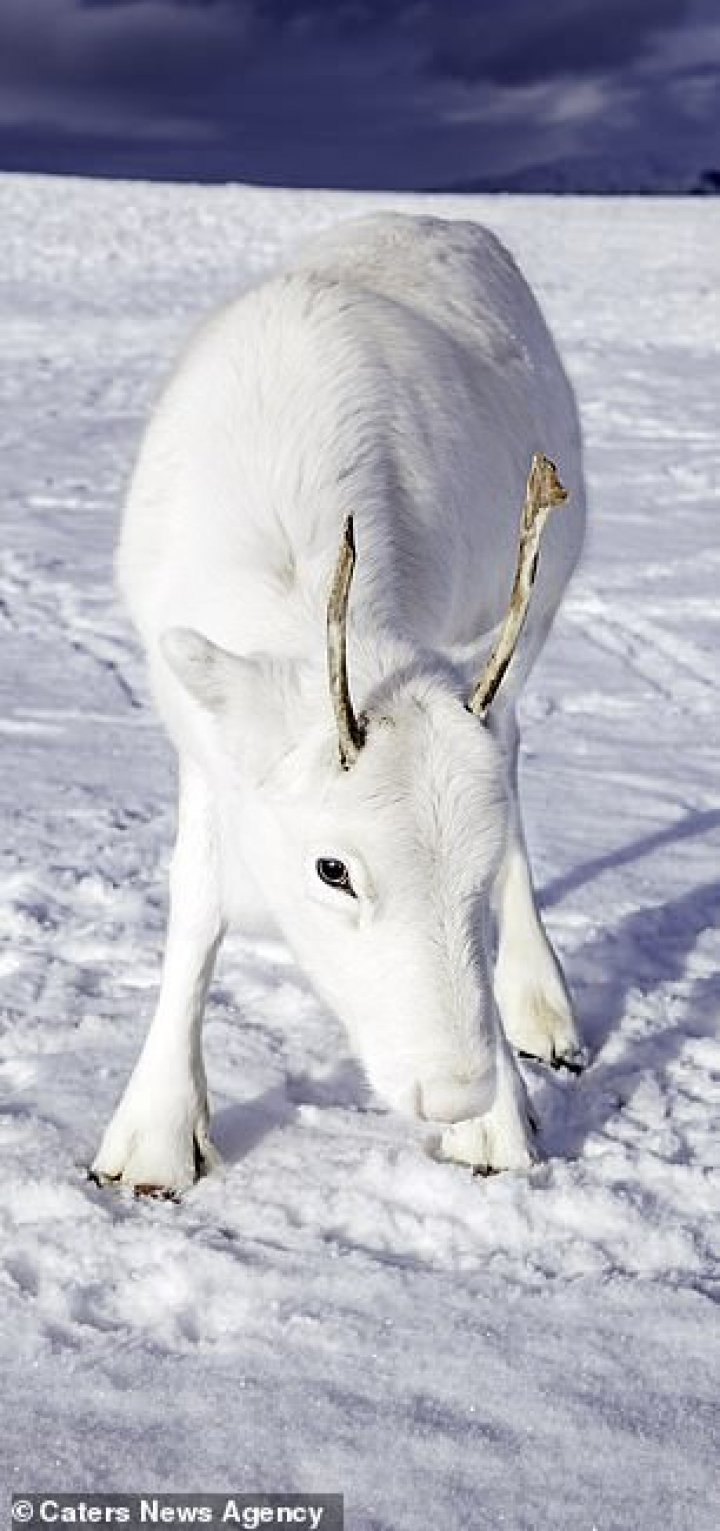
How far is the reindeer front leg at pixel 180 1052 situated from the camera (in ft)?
11.4

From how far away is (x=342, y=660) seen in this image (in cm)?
254

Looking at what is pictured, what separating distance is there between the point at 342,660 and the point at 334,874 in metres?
0.35

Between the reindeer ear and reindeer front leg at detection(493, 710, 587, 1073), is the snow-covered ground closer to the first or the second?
reindeer front leg at detection(493, 710, 587, 1073)

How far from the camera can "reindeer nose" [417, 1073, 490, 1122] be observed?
2.60m

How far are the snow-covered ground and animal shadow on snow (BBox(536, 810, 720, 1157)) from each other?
1 cm

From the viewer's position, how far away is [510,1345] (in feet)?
9.70

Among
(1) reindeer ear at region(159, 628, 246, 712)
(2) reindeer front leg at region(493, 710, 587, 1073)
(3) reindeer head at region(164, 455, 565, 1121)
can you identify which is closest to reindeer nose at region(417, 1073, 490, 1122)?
(3) reindeer head at region(164, 455, 565, 1121)

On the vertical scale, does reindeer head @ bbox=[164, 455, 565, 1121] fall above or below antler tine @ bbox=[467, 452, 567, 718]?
below

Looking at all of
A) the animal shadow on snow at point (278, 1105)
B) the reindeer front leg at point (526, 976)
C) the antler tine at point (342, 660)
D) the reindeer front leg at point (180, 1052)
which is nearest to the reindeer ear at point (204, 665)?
the antler tine at point (342, 660)

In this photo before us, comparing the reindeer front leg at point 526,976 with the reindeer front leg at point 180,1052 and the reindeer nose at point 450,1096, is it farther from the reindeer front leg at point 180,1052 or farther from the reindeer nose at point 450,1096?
the reindeer nose at point 450,1096

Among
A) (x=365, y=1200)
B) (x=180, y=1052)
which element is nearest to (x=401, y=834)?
(x=365, y=1200)

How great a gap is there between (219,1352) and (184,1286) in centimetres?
20

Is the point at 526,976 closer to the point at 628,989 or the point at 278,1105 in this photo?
the point at 628,989

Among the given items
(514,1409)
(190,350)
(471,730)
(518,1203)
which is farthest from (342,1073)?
(190,350)
